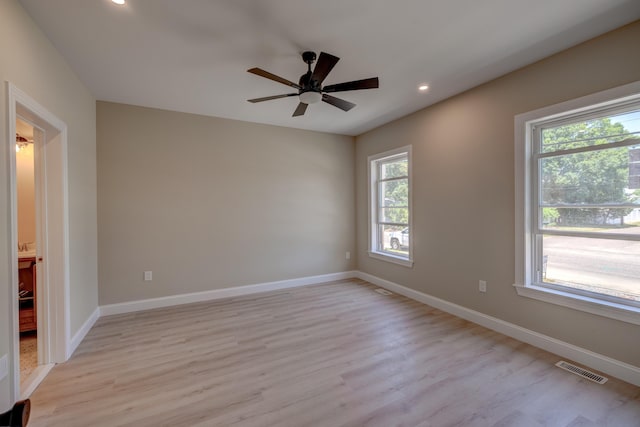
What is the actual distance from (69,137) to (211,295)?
101 inches

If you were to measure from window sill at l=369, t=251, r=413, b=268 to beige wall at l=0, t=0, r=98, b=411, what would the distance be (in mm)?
4038

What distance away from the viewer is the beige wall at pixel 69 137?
5.44 ft

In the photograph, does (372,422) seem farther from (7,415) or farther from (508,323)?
(508,323)

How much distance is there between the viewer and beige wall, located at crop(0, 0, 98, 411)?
1657 mm

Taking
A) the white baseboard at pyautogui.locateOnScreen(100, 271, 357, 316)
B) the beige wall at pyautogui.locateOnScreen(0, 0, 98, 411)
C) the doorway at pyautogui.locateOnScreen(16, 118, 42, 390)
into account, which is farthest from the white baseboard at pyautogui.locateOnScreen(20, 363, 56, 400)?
the white baseboard at pyautogui.locateOnScreen(100, 271, 357, 316)

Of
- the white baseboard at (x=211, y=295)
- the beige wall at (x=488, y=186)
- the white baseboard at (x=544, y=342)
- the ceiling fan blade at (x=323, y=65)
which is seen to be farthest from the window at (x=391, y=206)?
the ceiling fan blade at (x=323, y=65)

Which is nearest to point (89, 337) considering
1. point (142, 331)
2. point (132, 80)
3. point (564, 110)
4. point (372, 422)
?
point (142, 331)

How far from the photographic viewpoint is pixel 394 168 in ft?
15.3

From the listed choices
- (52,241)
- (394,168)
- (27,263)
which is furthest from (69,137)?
(394,168)

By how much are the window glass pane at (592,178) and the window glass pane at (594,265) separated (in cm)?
33

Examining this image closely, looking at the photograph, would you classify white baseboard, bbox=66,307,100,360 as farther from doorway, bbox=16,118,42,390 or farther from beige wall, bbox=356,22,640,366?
beige wall, bbox=356,22,640,366

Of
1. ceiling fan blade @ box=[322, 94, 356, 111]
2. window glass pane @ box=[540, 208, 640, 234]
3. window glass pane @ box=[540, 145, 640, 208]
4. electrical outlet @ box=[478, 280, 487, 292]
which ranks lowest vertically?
electrical outlet @ box=[478, 280, 487, 292]

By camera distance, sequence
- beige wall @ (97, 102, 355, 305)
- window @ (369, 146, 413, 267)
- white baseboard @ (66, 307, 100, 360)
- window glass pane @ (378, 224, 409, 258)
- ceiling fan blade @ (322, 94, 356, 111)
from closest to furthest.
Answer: white baseboard @ (66, 307, 100, 360) < ceiling fan blade @ (322, 94, 356, 111) < beige wall @ (97, 102, 355, 305) < window @ (369, 146, 413, 267) < window glass pane @ (378, 224, 409, 258)

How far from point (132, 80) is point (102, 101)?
3.11ft
